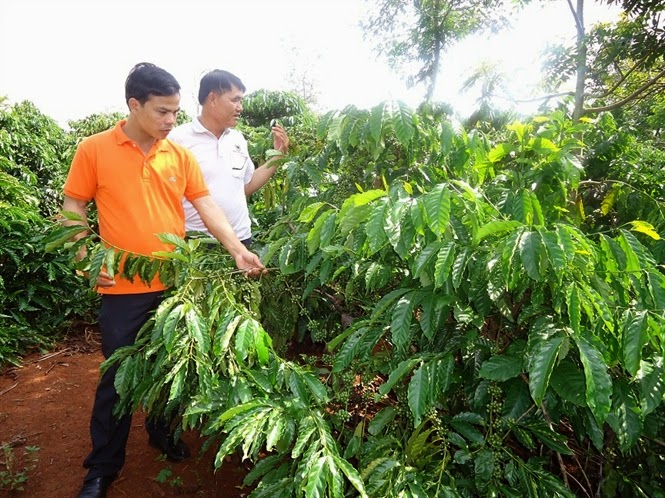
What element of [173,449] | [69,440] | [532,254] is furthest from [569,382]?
[69,440]

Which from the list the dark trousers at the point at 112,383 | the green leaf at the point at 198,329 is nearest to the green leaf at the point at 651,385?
the green leaf at the point at 198,329

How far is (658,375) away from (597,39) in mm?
4029

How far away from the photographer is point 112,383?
2006mm

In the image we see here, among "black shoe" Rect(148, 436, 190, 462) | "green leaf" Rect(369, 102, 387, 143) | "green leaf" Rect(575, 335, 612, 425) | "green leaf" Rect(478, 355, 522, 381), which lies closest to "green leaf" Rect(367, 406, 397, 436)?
"green leaf" Rect(478, 355, 522, 381)

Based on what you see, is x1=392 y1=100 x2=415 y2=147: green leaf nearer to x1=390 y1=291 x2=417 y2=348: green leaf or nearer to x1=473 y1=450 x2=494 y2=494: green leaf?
x1=390 y1=291 x2=417 y2=348: green leaf

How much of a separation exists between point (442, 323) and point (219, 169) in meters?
1.83

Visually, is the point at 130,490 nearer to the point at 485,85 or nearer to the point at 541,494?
the point at 541,494

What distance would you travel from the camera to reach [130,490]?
7.16 ft

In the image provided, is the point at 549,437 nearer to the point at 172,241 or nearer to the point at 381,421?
the point at 381,421

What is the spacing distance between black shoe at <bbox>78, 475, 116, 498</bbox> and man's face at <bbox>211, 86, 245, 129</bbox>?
196 centimetres

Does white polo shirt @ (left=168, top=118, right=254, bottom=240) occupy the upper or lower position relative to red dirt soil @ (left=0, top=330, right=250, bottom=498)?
upper

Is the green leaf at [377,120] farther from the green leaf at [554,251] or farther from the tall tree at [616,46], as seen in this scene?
the tall tree at [616,46]

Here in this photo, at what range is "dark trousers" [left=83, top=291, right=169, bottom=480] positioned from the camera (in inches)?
78.7

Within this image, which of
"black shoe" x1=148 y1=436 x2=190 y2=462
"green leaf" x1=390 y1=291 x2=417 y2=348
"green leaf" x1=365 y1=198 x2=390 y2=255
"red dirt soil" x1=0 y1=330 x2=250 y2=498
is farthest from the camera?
"black shoe" x1=148 y1=436 x2=190 y2=462
